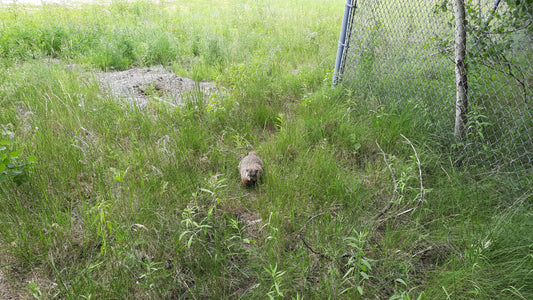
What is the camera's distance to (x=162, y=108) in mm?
3613

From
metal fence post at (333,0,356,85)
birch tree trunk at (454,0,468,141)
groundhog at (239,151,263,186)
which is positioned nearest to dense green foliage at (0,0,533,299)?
groundhog at (239,151,263,186)

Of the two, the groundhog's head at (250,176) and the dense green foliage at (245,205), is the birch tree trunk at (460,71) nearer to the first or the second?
the dense green foliage at (245,205)

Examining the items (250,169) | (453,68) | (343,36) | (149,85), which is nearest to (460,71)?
(453,68)

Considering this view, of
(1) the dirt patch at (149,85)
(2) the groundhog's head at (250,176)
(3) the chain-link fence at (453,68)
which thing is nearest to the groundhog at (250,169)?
(2) the groundhog's head at (250,176)

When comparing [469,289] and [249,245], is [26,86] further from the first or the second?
[469,289]

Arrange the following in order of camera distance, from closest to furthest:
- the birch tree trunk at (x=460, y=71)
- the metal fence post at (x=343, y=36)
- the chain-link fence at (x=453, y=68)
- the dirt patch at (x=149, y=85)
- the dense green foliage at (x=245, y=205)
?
the dense green foliage at (x=245, y=205) → the chain-link fence at (x=453, y=68) → the birch tree trunk at (x=460, y=71) → the metal fence post at (x=343, y=36) → the dirt patch at (x=149, y=85)

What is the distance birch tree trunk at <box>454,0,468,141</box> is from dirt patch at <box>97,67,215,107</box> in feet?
9.10

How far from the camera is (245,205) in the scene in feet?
8.07

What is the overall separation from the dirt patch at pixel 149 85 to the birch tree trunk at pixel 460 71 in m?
2.77

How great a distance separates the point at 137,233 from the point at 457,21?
3187 millimetres

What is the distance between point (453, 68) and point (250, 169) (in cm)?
250

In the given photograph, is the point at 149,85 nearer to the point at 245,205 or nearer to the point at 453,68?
the point at 245,205

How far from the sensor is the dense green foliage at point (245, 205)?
1.79 m

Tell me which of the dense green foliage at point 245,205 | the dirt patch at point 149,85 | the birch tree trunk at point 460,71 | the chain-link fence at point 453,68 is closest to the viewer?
the dense green foliage at point 245,205
